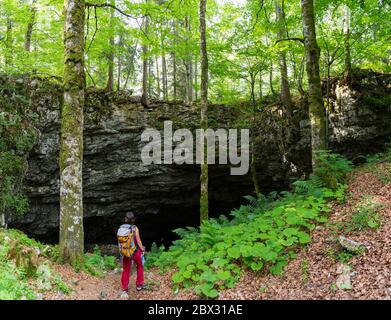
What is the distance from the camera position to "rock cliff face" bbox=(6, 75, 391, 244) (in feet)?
38.4

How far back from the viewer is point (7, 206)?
10227 millimetres

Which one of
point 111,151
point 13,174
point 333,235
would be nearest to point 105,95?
point 111,151

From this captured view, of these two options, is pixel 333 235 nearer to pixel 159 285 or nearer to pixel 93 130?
pixel 159 285

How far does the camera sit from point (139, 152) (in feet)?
45.0

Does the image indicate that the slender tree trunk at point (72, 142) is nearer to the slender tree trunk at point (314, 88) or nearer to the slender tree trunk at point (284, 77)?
the slender tree trunk at point (314, 88)

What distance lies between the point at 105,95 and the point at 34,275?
914cm

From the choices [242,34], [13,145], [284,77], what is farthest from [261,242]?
[13,145]

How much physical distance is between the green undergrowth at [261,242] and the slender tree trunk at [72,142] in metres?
2.35

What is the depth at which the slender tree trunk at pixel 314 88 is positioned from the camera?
776cm

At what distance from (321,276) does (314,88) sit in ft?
16.3

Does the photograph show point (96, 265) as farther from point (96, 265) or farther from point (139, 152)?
point (139, 152)
